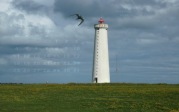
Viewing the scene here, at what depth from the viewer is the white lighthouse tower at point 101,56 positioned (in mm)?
82750

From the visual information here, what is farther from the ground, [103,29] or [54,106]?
[103,29]

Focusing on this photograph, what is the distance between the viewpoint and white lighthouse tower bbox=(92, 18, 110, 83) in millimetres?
82750

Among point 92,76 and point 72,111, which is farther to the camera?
point 92,76

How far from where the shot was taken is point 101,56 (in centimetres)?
8319

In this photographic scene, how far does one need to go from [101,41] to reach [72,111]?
53.4m

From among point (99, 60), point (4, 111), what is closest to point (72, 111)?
point (4, 111)

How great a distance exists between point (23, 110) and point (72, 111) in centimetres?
411

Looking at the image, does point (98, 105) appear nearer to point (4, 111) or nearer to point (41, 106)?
point (41, 106)

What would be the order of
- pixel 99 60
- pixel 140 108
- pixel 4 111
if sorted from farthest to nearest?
pixel 99 60
pixel 140 108
pixel 4 111

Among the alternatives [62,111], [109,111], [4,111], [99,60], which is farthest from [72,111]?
[99,60]

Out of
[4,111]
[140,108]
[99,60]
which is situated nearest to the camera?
[4,111]

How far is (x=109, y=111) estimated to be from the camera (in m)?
31.1

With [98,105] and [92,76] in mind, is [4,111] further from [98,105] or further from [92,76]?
[92,76]

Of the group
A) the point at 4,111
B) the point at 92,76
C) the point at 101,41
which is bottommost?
the point at 4,111
